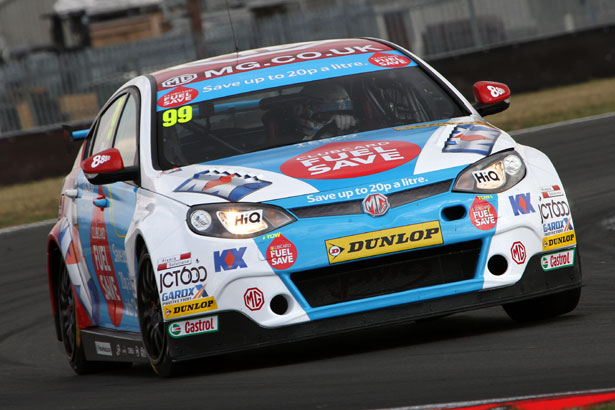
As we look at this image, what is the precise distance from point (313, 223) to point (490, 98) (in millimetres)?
1807

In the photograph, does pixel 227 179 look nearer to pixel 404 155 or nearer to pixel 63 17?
pixel 404 155

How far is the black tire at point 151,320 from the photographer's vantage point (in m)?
5.89

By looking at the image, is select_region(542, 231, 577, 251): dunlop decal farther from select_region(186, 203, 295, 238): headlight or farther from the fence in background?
the fence in background

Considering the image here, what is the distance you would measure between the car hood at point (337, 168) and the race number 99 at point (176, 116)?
492mm

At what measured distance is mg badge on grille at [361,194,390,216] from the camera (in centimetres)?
561

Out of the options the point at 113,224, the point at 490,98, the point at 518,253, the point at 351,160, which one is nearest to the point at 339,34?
the point at 490,98

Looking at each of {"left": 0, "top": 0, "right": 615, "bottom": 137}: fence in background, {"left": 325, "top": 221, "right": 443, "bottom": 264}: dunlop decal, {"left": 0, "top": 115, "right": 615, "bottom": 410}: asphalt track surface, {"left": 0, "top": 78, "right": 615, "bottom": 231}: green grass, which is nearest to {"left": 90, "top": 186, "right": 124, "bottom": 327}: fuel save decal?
{"left": 0, "top": 115, "right": 615, "bottom": 410}: asphalt track surface

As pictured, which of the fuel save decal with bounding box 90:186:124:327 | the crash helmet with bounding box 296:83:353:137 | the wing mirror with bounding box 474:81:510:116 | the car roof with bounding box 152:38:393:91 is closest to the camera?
the crash helmet with bounding box 296:83:353:137

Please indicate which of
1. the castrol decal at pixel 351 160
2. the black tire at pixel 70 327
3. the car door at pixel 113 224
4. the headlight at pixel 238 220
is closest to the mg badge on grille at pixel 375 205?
the castrol decal at pixel 351 160

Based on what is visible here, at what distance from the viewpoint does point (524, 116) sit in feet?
69.0

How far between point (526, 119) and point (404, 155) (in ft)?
49.1

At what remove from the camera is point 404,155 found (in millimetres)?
5891

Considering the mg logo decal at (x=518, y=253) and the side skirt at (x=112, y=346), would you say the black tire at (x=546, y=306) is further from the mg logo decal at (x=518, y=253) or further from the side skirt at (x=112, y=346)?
the side skirt at (x=112, y=346)

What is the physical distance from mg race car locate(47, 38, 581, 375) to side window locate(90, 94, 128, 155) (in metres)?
0.67
